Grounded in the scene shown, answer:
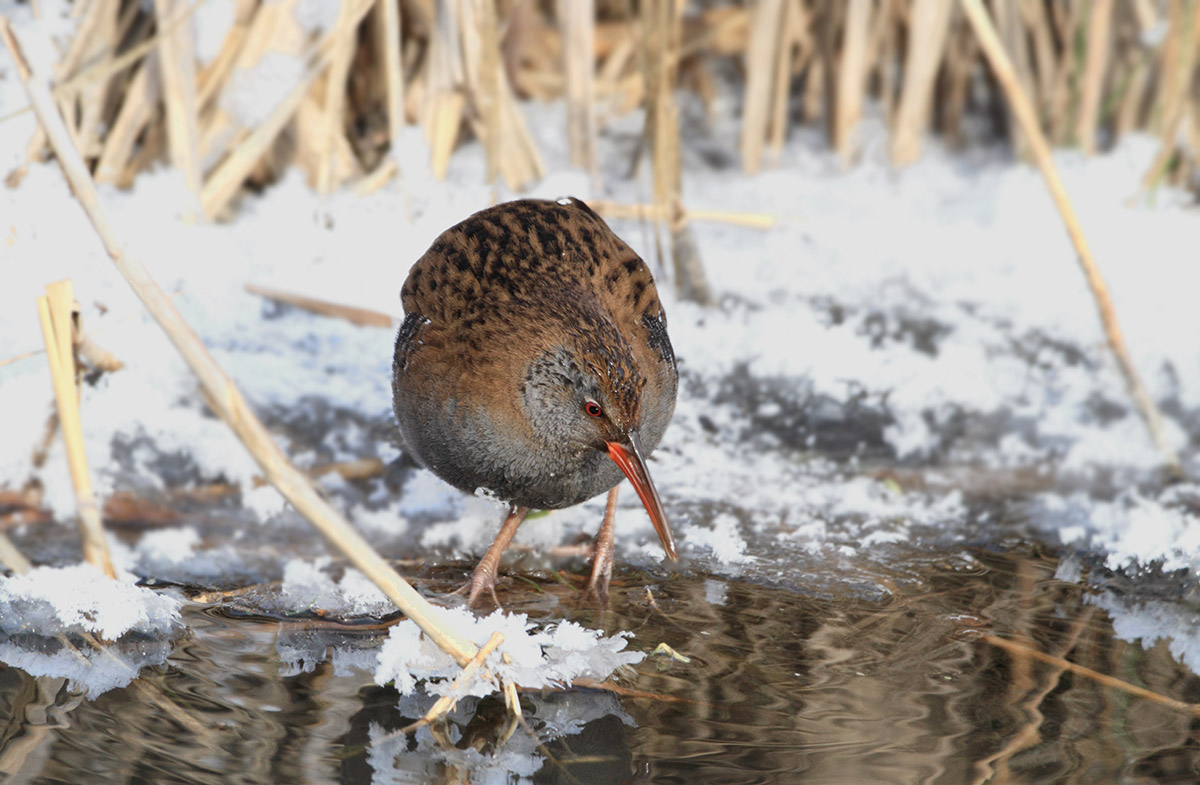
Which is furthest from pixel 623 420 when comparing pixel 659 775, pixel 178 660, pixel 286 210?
pixel 286 210

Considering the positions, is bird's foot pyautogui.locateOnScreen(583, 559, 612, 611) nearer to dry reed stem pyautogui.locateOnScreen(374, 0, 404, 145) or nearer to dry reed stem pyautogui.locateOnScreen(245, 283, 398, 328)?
dry reed stem pyautogui.locateOnScreen(245, 283, 398, 328)

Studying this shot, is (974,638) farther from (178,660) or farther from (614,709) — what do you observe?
(178,660)

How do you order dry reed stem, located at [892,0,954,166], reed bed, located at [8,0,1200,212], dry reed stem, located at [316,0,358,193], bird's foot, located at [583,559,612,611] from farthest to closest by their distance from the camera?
dry reed stem, located at [892,0,954,166], dry reed stem, located at [316,0,358,193], reed bed, located at [8,0,1200,212], bird's foot, located at [583,559,612,611]

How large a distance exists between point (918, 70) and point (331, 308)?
8.53 feet

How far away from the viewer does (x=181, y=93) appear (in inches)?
158

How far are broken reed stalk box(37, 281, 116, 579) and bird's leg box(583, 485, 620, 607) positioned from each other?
1.06m

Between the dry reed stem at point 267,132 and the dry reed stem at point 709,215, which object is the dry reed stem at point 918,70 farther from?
the dry reed stem at point 267,132

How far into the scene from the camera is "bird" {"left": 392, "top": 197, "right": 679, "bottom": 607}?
2588 mm

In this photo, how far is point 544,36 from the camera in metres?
5.42

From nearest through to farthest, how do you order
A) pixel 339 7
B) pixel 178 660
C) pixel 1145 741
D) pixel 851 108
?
pixel 1145 741 < pixel 178 660 < pixel 339 7 < pixel 851 108

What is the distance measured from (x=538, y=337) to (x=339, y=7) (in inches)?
83.0

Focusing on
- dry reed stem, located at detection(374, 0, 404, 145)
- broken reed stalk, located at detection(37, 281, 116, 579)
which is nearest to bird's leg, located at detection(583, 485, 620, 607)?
broken reed stalk, located at detection(37, 281, 116, 579)

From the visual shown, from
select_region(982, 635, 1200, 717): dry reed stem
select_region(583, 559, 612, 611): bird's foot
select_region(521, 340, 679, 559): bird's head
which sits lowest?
select_region(583, 559, 612, 611): bird's foot

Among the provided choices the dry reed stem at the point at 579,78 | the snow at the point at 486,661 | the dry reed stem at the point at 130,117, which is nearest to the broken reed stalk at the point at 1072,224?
the dry reed stem at the point at 579,78
